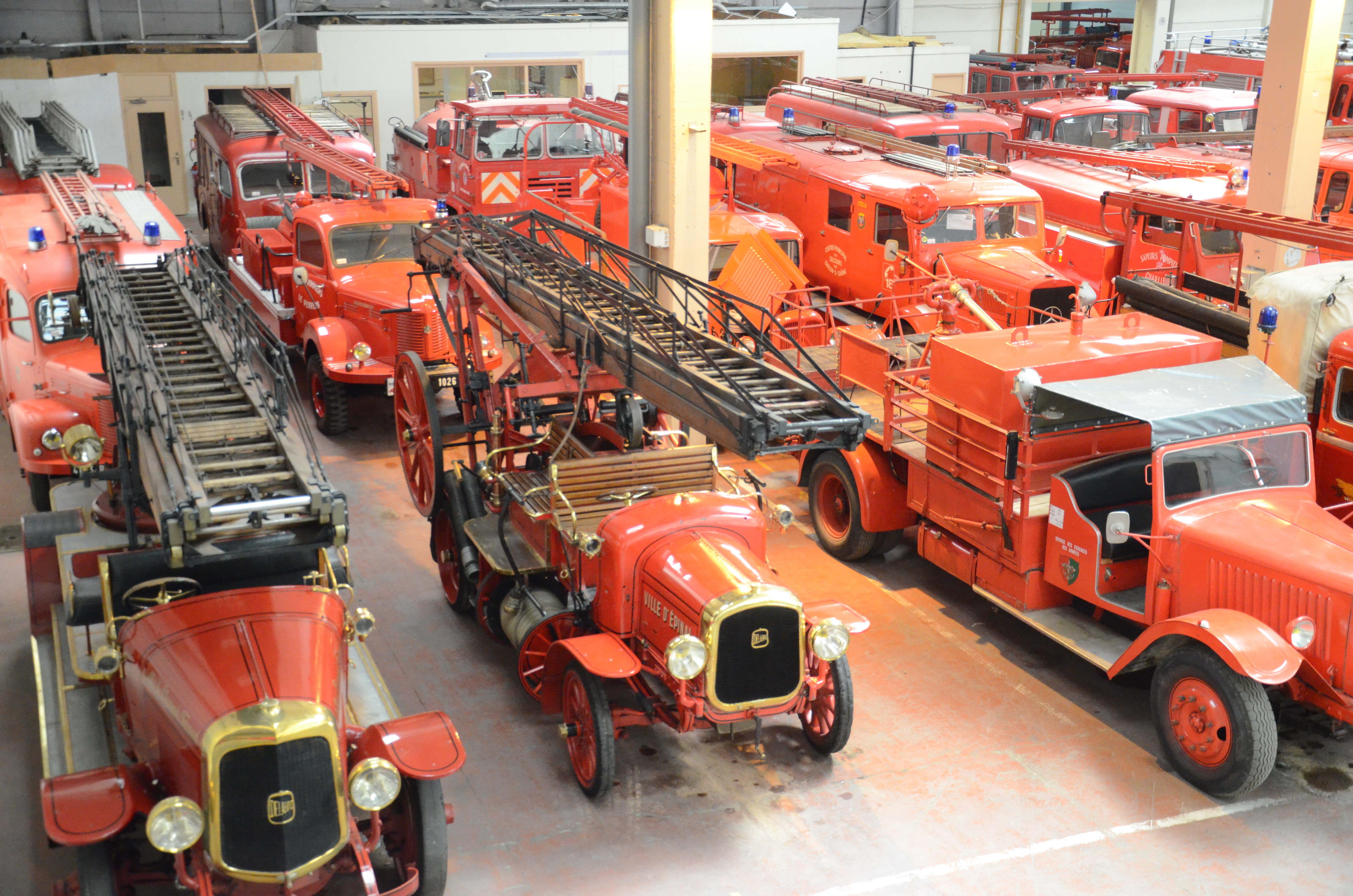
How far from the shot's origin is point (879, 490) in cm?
966

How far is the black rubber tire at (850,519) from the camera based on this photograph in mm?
9797

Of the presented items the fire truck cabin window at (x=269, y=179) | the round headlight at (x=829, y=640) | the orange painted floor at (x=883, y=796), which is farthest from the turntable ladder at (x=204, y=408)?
the fire truck cabin window at (x=269, y=179)

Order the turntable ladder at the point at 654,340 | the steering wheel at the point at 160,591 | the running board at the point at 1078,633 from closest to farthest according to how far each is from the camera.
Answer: the steering wheel at the point at 160,591 → the turntable ladder at the point at 654,340 → the running board at the point at 1078,633

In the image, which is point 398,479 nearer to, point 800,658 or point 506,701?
point 506,701

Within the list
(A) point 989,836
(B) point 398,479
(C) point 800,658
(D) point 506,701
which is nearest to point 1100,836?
(A) point 989,836

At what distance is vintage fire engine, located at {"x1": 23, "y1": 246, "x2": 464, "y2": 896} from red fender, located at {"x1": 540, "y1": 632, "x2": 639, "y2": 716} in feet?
3.29

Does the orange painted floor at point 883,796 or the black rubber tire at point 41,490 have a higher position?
the black rubber tire at point 41,490

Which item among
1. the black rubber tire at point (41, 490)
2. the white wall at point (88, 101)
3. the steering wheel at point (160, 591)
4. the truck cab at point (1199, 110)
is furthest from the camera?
the white wall at point (88, 101)

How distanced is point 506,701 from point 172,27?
780 inches

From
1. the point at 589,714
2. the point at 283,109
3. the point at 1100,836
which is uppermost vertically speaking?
the point at 283,109

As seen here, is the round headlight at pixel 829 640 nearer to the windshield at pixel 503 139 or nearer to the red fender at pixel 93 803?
the red fender at pixel 93 803

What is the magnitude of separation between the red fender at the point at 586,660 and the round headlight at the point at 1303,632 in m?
3.57

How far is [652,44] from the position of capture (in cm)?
1092

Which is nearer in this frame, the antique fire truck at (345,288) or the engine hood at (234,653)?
the engine hood at (234,653)
